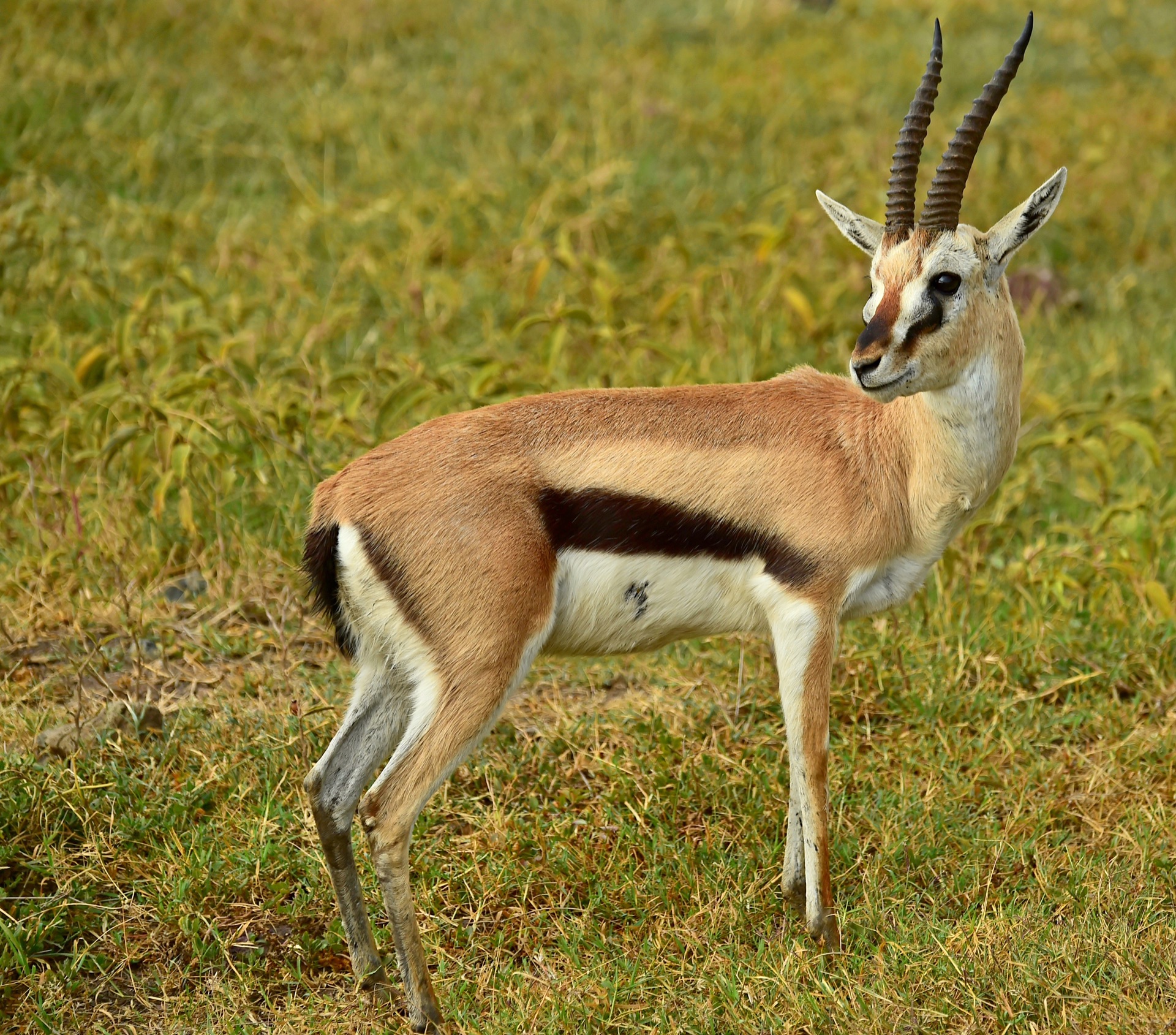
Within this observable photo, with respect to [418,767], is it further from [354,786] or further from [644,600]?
[644,600]

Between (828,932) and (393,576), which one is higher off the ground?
(393,576)

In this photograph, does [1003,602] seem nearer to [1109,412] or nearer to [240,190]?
[1109,412]

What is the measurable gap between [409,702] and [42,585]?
192cm

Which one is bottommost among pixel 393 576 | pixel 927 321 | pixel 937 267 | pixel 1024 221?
pixel 393 576

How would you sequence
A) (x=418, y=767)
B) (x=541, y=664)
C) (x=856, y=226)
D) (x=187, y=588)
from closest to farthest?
1. (x=418, y=767)
2. (x=856, y=226)
3. (x=541, y=664)
4. (x=187, y=588)

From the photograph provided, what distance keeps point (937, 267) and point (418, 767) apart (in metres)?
1.69

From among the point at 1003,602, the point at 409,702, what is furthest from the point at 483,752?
the point at 1003,602

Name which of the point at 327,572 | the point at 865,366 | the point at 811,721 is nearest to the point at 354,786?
the point at 327,572

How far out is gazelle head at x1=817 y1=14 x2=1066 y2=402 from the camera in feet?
10.5

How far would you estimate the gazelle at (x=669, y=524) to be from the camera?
310 cm

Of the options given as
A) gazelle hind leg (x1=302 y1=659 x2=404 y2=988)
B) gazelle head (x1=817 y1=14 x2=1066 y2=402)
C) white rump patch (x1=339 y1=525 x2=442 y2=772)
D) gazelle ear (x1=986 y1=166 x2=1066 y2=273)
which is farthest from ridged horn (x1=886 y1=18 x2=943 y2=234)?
gazelle hind leg (x1=302 y1=659 x2=404 y2=988)

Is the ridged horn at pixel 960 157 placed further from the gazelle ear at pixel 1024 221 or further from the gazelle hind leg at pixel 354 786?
the gazelle hind leg at pixel 354 786

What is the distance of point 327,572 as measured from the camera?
324 cm

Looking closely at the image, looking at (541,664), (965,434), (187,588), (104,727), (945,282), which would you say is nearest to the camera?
(945,282)
